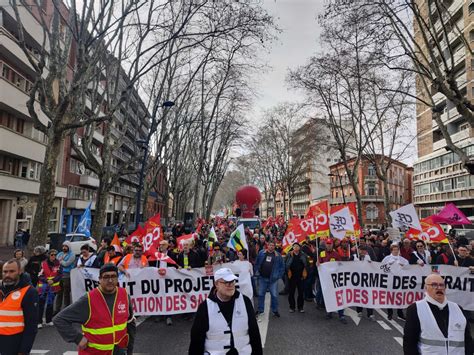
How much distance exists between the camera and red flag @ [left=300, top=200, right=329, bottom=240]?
9.34 meters

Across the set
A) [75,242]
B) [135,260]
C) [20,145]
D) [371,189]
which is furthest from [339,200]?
[135,260]

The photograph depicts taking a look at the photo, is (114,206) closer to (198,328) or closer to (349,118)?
(349,118)

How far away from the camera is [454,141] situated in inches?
1518

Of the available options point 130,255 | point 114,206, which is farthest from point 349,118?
point 114,206

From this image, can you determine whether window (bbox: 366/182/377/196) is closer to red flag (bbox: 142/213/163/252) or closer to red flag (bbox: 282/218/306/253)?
red flag (bbox: 282/218/306/253)

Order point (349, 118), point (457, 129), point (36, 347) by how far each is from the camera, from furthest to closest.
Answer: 1. point (457, 129)
2. point (349, 118)
3. point (36, 347)

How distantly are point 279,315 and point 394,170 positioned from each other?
66964 mm

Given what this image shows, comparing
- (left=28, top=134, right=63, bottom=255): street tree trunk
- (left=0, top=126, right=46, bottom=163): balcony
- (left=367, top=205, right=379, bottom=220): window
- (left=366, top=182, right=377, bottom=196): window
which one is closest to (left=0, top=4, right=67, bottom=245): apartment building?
(left=0, top=126, right=46, bottom=163): balcony

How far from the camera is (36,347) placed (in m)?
5.81

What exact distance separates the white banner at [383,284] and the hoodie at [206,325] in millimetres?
4737

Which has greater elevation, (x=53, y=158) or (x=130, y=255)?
(x=53, y=158)

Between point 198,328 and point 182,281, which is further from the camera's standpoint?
point 182,281

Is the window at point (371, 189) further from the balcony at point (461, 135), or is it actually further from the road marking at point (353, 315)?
the road marking at point (353, 315)

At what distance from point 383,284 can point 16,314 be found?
6544 millimetres
